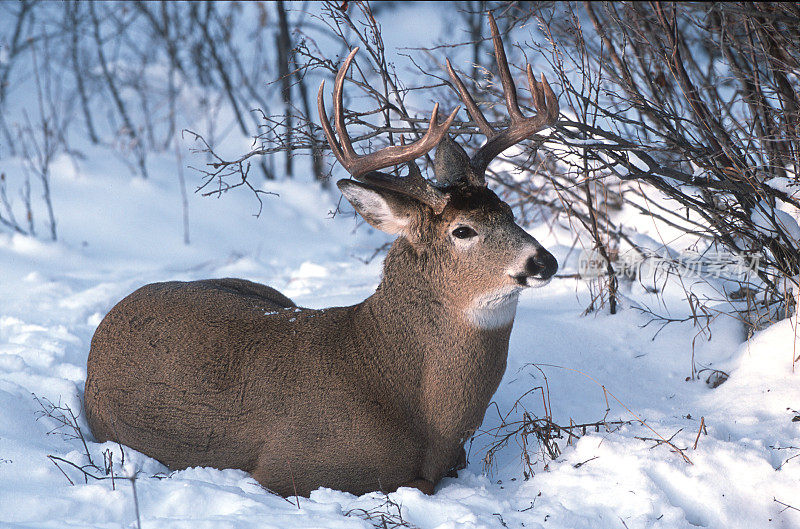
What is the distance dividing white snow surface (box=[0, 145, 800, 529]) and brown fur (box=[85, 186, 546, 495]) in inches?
6.0

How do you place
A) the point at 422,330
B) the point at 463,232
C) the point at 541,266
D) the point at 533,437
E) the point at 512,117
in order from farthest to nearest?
the point at 533,437, the point at 512,117, the point at 422,330, the point at 463,232, the point at 541,266

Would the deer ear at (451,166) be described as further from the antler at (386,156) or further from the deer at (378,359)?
the antler at (386,156)

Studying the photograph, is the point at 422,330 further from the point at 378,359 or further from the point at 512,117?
the point at 512,117

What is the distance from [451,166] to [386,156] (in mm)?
366

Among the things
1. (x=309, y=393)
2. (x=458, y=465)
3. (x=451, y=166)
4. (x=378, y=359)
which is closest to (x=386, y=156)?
(x=451, y=166)

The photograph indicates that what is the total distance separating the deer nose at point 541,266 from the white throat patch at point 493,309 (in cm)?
12

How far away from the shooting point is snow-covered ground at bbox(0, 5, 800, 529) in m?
2.83

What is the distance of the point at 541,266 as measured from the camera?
10.5 feet

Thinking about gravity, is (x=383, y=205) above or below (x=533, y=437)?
above

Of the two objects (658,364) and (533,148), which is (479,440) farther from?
(533,148)

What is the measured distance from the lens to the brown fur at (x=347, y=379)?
337cm

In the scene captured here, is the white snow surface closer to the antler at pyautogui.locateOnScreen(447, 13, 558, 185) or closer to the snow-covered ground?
the snow-covered ground

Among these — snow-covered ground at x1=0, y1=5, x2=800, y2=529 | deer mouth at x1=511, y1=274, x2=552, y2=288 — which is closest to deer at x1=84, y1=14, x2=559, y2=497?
deer mouth at x1=511, y1=274, x2=552, y2=288

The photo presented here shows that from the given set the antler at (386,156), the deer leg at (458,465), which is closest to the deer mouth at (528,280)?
the antler at (386,156)
